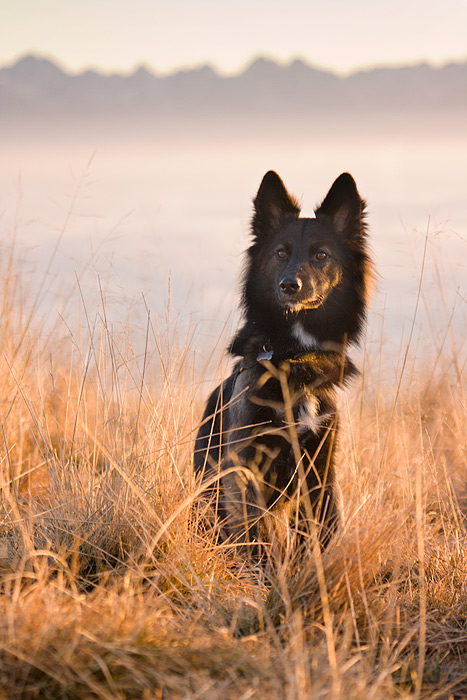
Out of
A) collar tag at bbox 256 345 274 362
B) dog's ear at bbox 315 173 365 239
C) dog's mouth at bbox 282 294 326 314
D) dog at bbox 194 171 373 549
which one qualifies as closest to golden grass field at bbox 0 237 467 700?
Answer: dog at bbox 194 171 373 549

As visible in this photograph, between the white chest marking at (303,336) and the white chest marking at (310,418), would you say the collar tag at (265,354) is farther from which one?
the white chest marking at (310,418)

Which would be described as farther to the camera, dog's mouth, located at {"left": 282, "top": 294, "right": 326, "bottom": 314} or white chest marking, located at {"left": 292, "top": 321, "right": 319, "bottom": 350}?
white chest marking, located at {"left": 292, "top": 321, "right": 319, "bottom": 350}

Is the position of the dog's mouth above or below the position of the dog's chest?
above

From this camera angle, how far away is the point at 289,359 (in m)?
3.52

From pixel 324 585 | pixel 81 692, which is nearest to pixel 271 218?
pixel 324 585

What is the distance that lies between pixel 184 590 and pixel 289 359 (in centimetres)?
134

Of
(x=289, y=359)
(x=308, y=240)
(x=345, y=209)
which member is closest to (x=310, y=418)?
(x=289, y=359)

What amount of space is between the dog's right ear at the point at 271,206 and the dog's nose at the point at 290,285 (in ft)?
1.79

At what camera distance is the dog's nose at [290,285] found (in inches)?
133

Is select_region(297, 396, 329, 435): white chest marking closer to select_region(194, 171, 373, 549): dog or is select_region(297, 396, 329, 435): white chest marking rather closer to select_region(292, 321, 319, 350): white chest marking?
select_region(194, 171, 373, 549): dog

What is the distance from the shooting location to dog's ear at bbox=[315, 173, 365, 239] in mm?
3725

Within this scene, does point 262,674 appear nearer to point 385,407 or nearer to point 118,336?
point 118,336

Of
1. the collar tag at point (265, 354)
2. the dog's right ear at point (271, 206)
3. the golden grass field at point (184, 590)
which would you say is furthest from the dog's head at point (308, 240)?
the golden grass field at point (184, 590)

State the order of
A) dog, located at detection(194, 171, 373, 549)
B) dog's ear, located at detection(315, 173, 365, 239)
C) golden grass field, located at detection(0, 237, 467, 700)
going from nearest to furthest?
golden grass field, located at detection(0, 237, 467, 700) → dog, located at detection(194, 171, 373, 549) → dog's ear, located at detection(315, 173, 365, 239)
